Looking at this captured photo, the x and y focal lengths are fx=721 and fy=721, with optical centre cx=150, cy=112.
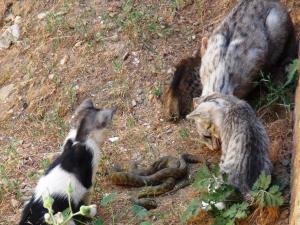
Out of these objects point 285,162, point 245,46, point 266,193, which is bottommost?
point 285,162

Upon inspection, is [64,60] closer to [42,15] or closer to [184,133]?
[42,15]

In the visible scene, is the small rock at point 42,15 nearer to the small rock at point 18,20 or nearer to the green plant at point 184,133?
the small rock at point 18,20

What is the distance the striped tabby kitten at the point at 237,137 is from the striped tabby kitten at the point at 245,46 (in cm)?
80

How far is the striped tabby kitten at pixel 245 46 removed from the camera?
7.81 meters

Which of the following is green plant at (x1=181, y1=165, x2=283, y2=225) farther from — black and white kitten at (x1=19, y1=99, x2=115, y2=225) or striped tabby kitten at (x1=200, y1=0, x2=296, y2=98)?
striped tabby kitten at (x1=200, y1=0, x2=296, y2=98)

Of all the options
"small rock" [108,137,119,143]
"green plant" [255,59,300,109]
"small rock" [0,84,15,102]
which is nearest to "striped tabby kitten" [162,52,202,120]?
"small rock" [108,137,119,143]

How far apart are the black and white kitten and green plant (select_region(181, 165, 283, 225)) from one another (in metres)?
1.15

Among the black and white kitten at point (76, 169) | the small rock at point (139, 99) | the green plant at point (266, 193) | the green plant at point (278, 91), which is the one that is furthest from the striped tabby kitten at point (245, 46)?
the green plant at point (266, 193)

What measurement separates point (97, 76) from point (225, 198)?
3595 millimetres

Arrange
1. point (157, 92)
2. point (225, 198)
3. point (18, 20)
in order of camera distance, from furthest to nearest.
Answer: point (18, 20) → point (157, 92) → point (225, 198)

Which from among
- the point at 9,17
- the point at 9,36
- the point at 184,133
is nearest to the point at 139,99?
the point at 184,133

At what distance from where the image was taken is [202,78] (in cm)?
798

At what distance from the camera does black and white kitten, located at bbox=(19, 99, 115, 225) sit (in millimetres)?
6520

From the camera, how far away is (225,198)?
598cm
